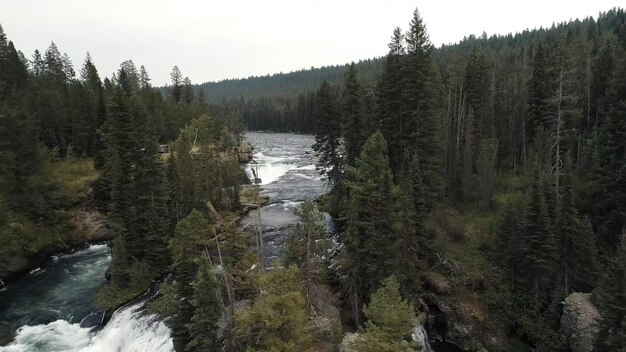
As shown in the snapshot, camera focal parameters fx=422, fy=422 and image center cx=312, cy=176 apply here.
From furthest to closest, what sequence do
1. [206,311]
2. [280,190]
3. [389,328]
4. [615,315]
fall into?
1. [280,190]
2. [615,315]
3. [206,311]
4. [389,328]

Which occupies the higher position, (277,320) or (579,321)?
(277,320)

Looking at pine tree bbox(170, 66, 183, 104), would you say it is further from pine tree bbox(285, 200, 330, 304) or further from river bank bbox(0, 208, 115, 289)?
pine tree bbox(285, 200, 330, 304)

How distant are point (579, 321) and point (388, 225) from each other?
12.2m

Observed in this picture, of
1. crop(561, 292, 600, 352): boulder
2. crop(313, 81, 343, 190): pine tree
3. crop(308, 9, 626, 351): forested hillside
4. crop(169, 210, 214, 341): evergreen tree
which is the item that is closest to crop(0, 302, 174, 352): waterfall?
crop(169, 210, 214, 341): evergreen tree

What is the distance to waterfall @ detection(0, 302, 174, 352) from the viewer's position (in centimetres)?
2545

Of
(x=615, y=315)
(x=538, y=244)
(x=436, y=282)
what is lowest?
(x=436, y=282)

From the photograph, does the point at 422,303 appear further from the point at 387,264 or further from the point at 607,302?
the point at 607,302

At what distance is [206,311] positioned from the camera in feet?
61.9

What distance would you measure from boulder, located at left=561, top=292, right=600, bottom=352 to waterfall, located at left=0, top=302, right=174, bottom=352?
23.3m

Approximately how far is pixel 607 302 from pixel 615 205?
1522 cm

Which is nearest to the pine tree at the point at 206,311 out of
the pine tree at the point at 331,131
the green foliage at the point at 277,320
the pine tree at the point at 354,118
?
the green foliage at the point at 277,320

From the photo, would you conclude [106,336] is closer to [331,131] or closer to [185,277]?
[185,277]

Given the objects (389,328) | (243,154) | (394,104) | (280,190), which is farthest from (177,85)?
(389,328)

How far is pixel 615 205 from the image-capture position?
31828 millimetres
